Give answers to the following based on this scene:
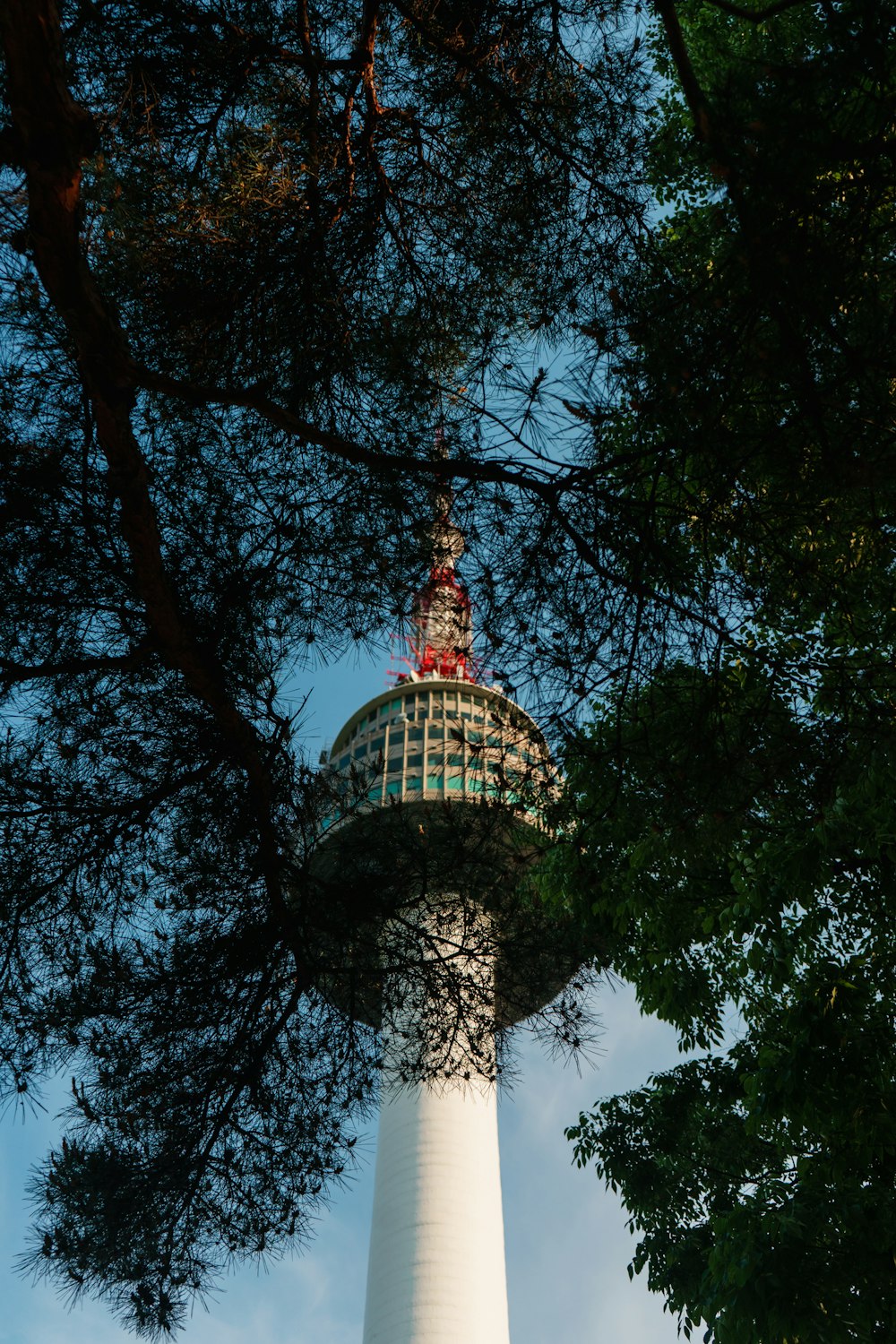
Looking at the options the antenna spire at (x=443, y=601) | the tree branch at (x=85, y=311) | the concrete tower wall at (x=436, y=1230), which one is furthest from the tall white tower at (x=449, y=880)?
the concrete tower wall at (x=436, y=1230)

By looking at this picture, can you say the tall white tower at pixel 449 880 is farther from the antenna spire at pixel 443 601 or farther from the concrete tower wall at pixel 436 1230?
the concrete tower wall at pixel 436 1230

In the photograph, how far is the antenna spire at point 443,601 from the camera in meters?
3.84

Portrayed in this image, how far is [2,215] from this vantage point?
136 inches

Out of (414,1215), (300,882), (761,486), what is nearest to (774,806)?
(761,486)

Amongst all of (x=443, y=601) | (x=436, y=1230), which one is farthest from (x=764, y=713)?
(x=436, y=1230)

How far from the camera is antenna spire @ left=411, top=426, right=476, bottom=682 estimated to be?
12.6ft

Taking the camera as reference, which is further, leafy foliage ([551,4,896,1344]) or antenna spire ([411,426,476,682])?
antenna spire ([411,426,476,682])

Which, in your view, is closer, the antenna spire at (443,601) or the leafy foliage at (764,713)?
the leafy foliage at (764,713)

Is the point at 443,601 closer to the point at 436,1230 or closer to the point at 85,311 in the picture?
the point at 85,311

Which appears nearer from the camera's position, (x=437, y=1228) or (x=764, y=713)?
(x=764, y=713)

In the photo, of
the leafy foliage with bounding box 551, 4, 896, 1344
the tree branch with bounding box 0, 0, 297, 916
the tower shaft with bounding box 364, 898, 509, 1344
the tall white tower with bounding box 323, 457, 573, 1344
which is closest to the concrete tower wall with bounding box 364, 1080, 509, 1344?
the tower shaft with bounding box 364, 898, 509, 1344

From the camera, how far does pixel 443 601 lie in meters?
4.05

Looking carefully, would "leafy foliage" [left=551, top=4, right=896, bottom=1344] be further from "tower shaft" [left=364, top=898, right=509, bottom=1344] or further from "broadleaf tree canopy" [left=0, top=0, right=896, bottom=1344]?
"tower shaft" [left=364, top=898, right=509, bottom=1344]

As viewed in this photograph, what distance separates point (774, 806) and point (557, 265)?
247 cm
